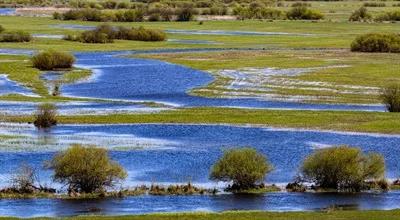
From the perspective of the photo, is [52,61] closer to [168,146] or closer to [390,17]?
[168,146]

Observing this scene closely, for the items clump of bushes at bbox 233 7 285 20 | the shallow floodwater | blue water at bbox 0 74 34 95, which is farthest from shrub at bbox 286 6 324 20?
the shallow floodwater

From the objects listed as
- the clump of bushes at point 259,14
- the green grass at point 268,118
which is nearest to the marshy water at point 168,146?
the green grass at point 268,118

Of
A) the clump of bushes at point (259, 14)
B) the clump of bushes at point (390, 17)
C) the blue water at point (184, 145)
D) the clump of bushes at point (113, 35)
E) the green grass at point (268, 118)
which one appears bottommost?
the clump of bushes at point (259, 14)

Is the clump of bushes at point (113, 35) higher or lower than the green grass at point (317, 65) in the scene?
lower

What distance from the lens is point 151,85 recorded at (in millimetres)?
74812

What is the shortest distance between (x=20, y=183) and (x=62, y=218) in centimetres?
598

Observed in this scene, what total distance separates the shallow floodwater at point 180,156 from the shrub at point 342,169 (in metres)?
1.09

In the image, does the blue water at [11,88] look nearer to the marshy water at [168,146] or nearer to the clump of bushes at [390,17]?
the marshy water at [168,146]

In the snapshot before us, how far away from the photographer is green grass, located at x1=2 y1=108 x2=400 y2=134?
179ft

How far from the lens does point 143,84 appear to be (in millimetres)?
75562

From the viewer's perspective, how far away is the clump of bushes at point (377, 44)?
101m

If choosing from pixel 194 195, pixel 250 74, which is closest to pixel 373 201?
pixel 194 195

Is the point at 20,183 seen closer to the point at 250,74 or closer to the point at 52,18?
the point at 250,74

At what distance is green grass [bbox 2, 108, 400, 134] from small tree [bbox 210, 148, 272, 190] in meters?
16.1
